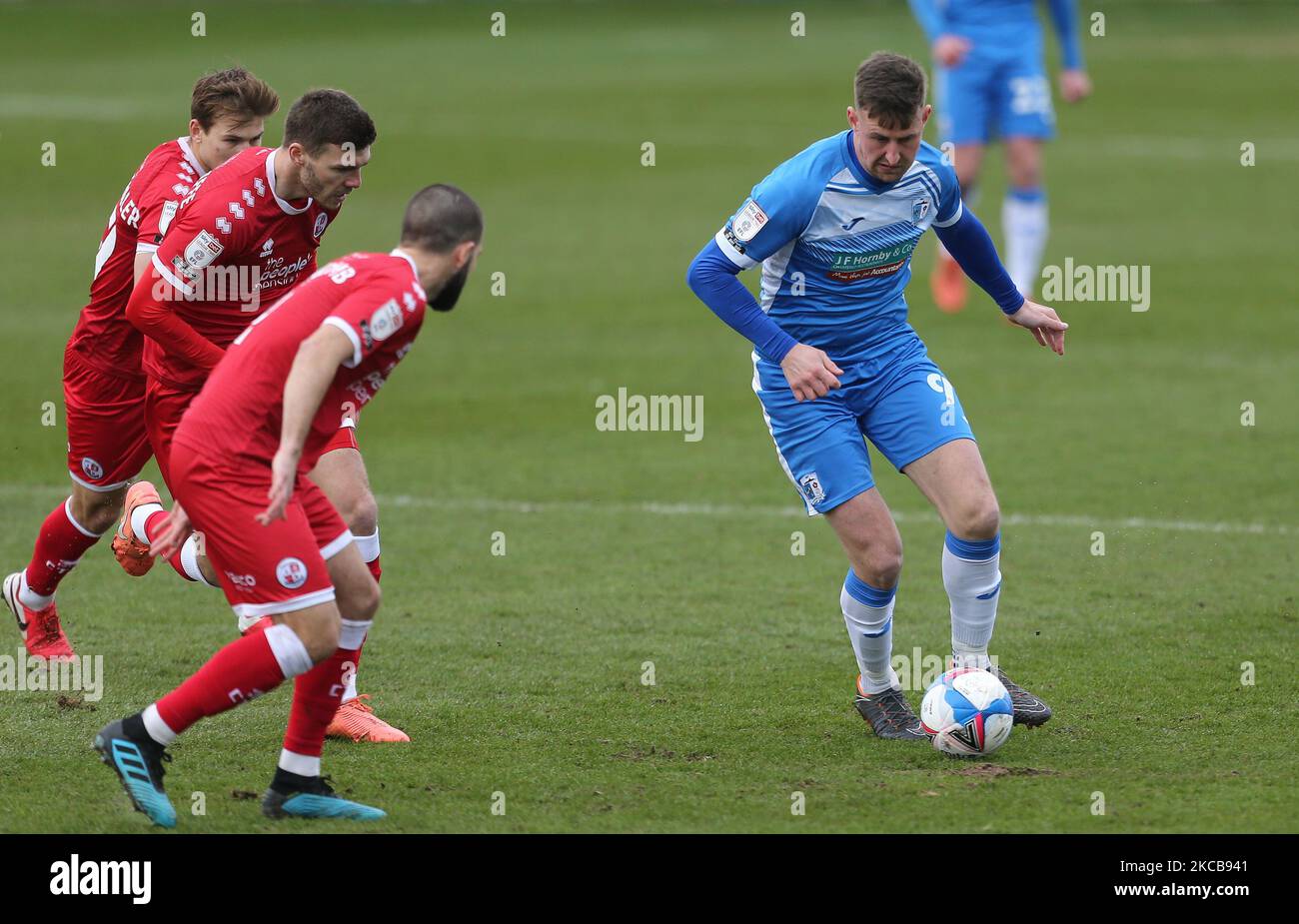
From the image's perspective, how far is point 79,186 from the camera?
68.7 ft

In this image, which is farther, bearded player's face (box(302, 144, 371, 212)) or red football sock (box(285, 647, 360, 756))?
bearded player's face (box(302, 144, 371, 212))

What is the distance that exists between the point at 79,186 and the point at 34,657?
15030 mm

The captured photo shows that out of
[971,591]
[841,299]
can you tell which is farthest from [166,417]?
[971,591]

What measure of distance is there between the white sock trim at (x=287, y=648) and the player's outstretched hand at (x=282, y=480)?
1.31 ft

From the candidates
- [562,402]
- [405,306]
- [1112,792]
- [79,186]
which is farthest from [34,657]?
[79,186]

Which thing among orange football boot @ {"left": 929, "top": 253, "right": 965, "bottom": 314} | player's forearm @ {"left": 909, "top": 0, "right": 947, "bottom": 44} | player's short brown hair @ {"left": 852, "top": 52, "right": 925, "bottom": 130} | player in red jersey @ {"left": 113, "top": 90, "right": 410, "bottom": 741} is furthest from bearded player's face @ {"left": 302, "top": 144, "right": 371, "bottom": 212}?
orange football boot @ {"left": 929, "top": 253, "right": 965, "bottom": 314}

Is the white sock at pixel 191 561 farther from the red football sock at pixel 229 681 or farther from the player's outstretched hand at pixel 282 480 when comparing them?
the player's outstretched hand at pixel 282 480

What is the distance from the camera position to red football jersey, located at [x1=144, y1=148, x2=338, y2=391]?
6164mm

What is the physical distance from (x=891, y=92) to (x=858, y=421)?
1195mm

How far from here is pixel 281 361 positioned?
201 inches

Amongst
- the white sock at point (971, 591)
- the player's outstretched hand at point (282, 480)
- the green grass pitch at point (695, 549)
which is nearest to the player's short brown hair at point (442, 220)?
the player's outstretched hand at point (282, 480)

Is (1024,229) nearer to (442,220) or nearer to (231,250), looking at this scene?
(231,250)

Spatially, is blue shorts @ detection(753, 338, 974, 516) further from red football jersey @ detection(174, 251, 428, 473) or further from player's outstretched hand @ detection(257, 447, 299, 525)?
player's outstretched hand @ detection(257, 447, 299, 525)

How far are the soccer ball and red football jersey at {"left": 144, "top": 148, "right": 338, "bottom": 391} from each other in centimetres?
273
